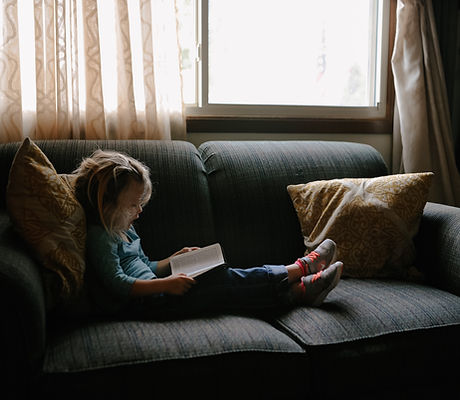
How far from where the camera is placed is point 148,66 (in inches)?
89.7

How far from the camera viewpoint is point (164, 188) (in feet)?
6.48

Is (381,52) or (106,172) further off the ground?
(381,52)

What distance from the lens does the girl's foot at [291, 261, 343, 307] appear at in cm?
163

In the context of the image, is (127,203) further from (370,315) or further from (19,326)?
(370,315)

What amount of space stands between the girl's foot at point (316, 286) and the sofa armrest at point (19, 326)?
78 centimetres

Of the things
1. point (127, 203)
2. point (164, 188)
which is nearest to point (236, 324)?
point (127, 203)

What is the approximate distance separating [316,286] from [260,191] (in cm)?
56

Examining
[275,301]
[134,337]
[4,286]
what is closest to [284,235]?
[275,301]

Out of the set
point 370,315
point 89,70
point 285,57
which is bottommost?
point 370,315

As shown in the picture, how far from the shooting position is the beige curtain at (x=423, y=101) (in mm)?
2643

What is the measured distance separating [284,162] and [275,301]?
0.72 m

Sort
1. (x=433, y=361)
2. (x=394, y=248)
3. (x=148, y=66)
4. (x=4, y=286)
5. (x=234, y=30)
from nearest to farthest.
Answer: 1. (x=4, y=286)
2. (x=433, y=361)
3. (x=394, y=248)
4. (x=148, y=66)
5. (x=234, y=30)

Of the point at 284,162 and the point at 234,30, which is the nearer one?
the point at 284,162

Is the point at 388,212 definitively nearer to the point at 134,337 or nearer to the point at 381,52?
the point at 134,337
